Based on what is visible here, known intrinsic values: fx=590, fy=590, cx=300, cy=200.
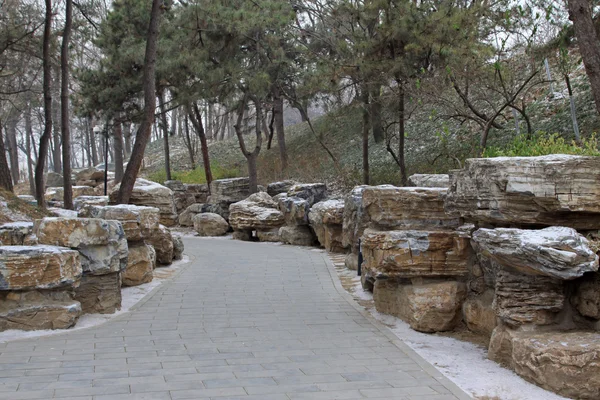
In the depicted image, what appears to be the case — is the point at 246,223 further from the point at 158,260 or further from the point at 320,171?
A: the point at 320,171

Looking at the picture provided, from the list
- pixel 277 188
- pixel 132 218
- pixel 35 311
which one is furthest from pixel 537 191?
pixel 277 188

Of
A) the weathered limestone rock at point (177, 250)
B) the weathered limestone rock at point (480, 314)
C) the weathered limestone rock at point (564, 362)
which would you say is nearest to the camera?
the weathered limestone rock at point (564, 362)

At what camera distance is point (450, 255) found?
6.46 meters

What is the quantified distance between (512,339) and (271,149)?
26276 millimetres

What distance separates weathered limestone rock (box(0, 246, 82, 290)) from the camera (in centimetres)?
589

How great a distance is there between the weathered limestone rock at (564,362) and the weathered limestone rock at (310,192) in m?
11.4

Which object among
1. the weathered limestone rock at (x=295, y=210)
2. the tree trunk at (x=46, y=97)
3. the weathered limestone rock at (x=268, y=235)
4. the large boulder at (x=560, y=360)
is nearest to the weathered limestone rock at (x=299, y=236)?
the weathered limestone rock at (x=295, y=210)

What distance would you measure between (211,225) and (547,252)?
14.7 m

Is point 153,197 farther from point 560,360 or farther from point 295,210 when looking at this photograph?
point 560,360

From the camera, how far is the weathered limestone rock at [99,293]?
6992mm

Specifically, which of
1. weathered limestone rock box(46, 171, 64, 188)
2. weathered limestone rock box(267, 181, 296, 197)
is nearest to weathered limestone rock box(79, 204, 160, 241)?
weathered limestone rock box(267, 181, 296, 197)

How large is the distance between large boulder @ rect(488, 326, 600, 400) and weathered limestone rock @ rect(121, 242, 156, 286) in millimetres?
5941

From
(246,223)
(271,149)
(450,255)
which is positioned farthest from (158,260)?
(271,149)

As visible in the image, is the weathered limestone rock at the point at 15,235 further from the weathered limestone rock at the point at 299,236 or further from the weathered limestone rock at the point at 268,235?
the weathered limestone rock at the point at 268,235
